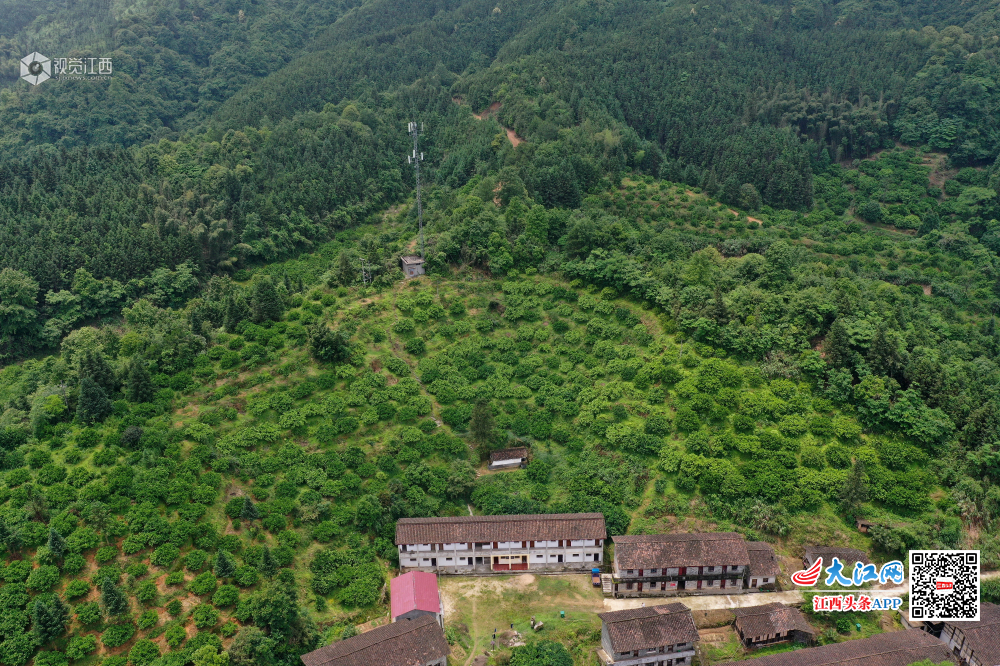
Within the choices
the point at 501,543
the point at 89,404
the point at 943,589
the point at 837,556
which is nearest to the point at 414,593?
the point at 501,543

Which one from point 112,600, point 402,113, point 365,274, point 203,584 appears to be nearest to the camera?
point 112,600

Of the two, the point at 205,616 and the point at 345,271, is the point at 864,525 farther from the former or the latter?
the point at 345,271

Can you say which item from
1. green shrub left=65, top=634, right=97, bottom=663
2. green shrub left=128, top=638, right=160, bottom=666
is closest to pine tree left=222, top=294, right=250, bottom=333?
green shrub left=65, top=634, right=97, bottom=663

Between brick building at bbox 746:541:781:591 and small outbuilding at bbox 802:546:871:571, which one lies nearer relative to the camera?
brick building at bbox 746:541:781:591

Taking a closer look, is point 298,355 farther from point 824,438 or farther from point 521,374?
point 824,438

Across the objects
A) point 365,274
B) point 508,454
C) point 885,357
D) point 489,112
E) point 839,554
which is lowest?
point 839,554

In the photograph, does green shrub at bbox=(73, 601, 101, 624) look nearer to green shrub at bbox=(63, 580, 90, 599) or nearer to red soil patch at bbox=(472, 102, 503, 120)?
green shrub at bbox=(63, 580, 90, 599)
